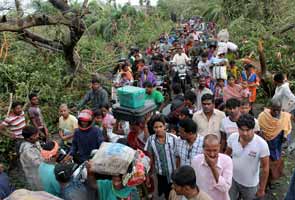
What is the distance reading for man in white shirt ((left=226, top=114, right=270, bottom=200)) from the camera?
3453 millimetres

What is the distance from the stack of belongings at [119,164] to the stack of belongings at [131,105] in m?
0.62

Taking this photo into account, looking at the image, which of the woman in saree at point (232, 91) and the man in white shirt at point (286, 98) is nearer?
the man in white shirt at point (286, 98)

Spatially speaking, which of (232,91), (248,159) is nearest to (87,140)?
(248,159)

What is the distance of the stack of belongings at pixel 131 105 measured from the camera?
3730 millimetres

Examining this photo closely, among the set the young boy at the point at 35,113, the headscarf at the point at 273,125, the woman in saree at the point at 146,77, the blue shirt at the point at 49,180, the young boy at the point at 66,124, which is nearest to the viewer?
the blue shirt at the point at 49,180

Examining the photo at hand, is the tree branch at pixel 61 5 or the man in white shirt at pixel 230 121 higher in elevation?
the tree branch at pixel 61 5

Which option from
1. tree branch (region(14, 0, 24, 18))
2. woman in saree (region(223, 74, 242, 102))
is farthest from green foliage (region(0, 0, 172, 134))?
woman in saree (region(223, 74, 242, 102))

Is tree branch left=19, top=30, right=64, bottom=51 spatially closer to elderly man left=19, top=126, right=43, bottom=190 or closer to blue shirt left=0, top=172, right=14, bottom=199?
elderly man left=19, top=126, right=43, bottom=190

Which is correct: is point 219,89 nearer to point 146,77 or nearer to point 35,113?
point 146,77

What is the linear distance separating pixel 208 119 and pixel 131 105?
1.16 metres

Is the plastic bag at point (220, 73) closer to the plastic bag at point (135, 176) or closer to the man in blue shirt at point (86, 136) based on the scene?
the man in blue shirt at point (86, 136)

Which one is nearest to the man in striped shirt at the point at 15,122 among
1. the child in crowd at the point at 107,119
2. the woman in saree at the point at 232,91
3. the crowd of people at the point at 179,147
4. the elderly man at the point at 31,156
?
the crowd of people at the point at 179,147

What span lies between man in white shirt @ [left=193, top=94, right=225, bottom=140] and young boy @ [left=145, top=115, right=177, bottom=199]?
533 millimetres

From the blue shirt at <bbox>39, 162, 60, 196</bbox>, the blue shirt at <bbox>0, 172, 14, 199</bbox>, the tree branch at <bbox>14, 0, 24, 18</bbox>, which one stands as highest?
the tree branch at <bbox>14, 0, 24, 18</bbox>
